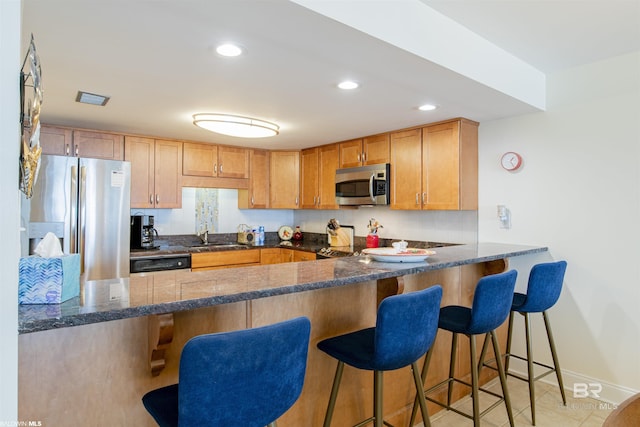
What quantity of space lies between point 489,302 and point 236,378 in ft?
4.60

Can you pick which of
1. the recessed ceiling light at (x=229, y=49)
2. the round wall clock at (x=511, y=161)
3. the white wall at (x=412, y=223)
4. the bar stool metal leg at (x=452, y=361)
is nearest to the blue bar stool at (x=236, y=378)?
the recessed ceiling light at (x=229, y=49)

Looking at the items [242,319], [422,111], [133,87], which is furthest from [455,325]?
[133,87]

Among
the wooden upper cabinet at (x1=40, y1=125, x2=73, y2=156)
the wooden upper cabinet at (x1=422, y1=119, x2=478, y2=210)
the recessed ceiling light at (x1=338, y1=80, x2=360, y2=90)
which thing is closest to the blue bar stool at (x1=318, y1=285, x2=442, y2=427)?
the recessed ceiling light at (x1=338, y1=80, x2=360, y2=90)

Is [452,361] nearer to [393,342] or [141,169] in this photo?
[393,342]

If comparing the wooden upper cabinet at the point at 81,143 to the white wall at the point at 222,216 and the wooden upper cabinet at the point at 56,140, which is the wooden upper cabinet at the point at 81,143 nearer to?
the wooden upper cabinet at the point at 56,140

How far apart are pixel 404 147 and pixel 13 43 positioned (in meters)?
3.24

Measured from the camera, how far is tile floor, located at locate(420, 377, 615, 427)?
237 cm

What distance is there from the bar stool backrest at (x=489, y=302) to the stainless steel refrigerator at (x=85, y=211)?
9.06 feet

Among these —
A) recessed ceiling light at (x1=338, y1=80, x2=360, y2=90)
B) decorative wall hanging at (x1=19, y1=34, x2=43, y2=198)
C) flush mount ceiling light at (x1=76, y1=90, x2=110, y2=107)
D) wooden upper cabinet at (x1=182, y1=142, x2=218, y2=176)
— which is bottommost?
decorative wall hanging at (x1=19, y1=34, x2=43, y2=198)

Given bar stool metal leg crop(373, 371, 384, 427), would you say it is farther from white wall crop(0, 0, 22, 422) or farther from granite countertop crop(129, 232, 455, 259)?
granite countertop crop(129, 232, 455, 259)

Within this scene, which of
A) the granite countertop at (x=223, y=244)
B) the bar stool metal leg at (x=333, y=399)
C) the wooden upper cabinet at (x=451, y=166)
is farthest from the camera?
the granite countertop at (x=223, y=244)

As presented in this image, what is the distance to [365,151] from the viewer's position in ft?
13.3

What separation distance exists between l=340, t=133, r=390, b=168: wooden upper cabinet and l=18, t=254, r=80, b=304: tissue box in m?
3.15

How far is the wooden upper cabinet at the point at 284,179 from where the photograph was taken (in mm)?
4832
